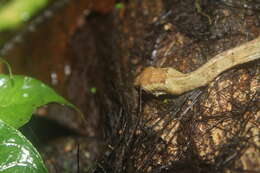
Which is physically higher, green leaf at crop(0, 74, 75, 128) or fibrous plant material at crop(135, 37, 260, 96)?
green leaf at crop(0, 74, 75, 128)

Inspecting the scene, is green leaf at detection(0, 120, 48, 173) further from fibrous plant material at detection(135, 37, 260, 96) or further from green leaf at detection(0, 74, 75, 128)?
fibrous plant material at detection(135, 37, 260, 96)

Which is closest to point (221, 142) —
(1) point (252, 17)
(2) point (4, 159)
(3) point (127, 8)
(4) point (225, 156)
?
(4) point (225, 156)

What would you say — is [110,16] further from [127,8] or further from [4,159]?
[4,159]

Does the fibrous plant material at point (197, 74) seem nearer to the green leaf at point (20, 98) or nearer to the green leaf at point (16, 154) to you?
the green leaf at point (20, 98)

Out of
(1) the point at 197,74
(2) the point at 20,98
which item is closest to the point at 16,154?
(2) the point at 20,98

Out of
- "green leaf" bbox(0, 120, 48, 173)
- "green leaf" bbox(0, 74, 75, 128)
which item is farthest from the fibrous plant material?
"green leaf" bbox(0, 120, 48, 173)

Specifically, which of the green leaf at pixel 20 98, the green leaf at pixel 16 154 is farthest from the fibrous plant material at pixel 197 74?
the green leaf at pixel 16 154
